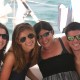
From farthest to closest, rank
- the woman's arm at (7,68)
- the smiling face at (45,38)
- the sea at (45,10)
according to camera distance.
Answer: the sea at (45,10) < the smiling face at (45,38) < the woman's arm at (7,68)

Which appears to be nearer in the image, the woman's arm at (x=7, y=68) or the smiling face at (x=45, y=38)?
the woman's arm at (x=7, y=68)

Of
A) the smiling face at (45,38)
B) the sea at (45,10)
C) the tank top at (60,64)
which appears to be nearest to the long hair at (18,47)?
the smiling face at (45,38)

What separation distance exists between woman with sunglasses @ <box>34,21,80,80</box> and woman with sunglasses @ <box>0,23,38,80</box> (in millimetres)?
98

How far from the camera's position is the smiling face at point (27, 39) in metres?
1.92

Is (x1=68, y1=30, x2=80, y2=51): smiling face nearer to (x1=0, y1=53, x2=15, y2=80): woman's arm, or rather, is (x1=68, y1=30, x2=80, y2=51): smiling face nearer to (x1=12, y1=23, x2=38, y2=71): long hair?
(x1=12, y1=23, x2=38, y2=71): long hair

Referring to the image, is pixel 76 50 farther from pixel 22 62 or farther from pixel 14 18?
pixel 14 18

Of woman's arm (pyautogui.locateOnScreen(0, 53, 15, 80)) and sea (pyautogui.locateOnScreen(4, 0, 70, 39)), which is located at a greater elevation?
sea (pyautogui.locateOnScreen(4, 0, 70, 39))

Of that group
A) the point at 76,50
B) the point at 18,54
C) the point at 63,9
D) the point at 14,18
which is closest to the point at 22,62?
the point at 18,54

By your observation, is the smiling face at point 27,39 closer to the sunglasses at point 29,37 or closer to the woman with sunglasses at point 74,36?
the sunglasses at point 29,37

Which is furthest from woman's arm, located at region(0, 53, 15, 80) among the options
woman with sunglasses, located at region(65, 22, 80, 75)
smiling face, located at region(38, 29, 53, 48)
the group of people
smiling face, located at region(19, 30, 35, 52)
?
woman with sunglasses, located at region(65, 22, 80, 75)

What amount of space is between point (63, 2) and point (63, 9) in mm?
112

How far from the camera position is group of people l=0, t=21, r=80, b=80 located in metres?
1.93

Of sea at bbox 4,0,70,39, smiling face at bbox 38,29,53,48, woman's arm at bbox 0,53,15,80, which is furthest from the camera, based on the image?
sea at bbox 4,0,70,39

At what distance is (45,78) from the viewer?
6.82ft
